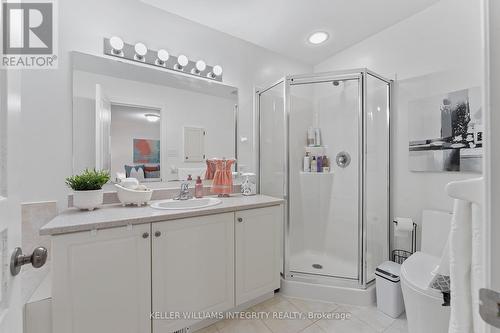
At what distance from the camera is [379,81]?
213 cm

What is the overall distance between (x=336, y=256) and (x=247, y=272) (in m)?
1.18

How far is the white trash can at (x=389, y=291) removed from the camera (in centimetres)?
170

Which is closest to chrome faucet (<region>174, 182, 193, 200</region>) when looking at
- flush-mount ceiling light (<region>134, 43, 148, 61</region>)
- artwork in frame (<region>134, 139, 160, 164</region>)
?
artwork in frame (<region>134, 139, 160, 164</region>)

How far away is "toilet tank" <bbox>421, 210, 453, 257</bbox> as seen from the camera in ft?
5.77

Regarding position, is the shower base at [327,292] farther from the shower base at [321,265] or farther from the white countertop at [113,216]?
the white countertop at [113,216]

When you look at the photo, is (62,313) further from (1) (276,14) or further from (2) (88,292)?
(1) (276,14)

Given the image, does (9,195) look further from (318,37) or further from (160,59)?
(318,37)

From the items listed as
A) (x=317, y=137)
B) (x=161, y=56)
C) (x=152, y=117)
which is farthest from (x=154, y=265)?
(x=317, y=137)

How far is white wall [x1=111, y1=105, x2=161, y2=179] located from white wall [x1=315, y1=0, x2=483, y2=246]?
2288mm

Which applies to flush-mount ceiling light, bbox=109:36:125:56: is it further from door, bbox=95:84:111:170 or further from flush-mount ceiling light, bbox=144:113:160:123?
flush-mount ceiling light, bbox=144:113:160:123

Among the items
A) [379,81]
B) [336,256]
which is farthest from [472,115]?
[336,256]

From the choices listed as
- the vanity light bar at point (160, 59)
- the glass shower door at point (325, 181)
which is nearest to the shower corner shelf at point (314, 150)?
the glass shower door at point (325, 181)

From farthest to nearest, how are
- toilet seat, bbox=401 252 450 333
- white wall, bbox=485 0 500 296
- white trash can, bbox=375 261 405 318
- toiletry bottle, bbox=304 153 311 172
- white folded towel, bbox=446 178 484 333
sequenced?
1. toiletry bottle, bbox=304 153 311 172
2. white trash can, bbox=375 261 405 318
3. toilet seat, bbox=401 252 450 333
4. white folded towel, bbox=446 178 484 333
5. white wall, bbox=485 0 500 296

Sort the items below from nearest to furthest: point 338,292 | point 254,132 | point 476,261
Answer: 1. point 476,261
2. point 338,292
3. point 254,132
